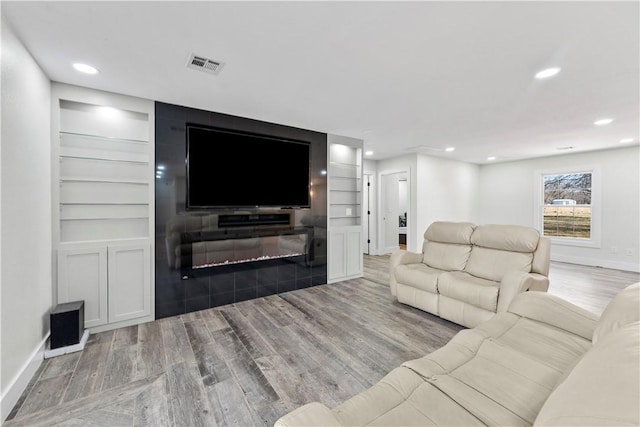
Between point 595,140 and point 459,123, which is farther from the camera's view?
point 595,140

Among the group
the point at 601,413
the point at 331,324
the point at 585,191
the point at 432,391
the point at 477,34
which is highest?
the point at 477,34

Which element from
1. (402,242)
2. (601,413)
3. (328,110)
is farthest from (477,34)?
(402,242)

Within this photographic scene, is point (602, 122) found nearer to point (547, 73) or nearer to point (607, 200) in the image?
point (547, 73)

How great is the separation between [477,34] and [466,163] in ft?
19.7

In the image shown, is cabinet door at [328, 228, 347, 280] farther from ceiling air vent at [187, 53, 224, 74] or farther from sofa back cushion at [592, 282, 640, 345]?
sofa back cushion at [592, 282, 640, 345]

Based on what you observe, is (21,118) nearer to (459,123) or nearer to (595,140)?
(459,123)

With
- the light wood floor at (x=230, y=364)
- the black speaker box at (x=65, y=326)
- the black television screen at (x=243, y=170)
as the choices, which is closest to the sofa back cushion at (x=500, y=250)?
the light wood floor at (x=230, y=364)

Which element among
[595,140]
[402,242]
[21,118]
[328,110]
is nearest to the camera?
[21,118]

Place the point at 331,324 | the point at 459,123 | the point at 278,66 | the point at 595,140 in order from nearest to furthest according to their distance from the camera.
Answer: the point at 278,66 < the point at 331,324 < the point at 459,123 < the point at 595,140

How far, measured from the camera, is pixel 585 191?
570 cm

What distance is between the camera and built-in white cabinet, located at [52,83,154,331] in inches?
99.2

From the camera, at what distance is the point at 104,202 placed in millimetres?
2717

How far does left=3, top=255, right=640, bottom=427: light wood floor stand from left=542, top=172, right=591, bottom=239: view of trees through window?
130 inches

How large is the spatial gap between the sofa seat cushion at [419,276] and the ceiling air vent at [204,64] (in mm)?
2854
